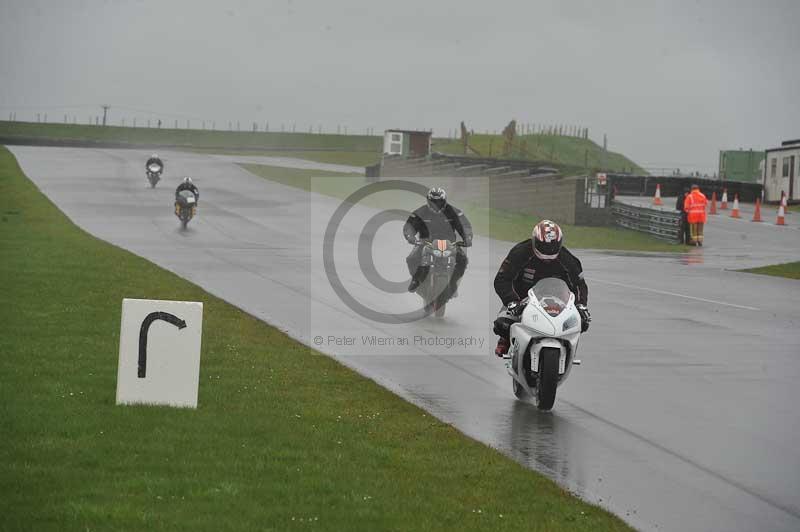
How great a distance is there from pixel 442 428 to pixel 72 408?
297 centimetres

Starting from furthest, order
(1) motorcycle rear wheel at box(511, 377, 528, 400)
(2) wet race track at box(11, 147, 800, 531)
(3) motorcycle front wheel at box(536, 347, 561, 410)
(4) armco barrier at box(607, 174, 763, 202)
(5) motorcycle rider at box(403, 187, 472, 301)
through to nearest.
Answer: (4) armco barrier at box(607, 174, 763, 202) < (5) motorcycle rider at box(403, 187, 472, 301) < (1) motorcycle rear wheel at box(511, 377, 528, 400) < (3) motorcycle front wheel at box(536, 347, 561, 410) < (2) wet race track at box(11, 147, 800, 531)

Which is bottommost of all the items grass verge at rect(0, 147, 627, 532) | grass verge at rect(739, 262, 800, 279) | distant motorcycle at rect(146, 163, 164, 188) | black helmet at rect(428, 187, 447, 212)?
grass verge at rect(0, 147, 627, 532)

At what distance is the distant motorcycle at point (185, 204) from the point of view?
39469 mm

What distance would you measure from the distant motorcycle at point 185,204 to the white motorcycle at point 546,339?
28561 mm

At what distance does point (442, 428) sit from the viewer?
1052 cm

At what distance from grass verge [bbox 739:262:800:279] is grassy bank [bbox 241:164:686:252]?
234 inches

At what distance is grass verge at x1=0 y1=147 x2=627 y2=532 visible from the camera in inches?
287

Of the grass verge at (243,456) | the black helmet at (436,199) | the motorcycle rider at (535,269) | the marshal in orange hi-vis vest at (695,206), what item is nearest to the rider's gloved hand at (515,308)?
the motorcycle rider at (535,269)

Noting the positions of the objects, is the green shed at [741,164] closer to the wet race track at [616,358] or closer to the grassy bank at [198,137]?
the grassy bank at [198,137]

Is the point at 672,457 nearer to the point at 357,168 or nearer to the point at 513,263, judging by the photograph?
the point at 513,263

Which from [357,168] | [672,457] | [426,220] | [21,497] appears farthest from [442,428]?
[357,168]

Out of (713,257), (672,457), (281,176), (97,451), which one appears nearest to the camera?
(97,451)

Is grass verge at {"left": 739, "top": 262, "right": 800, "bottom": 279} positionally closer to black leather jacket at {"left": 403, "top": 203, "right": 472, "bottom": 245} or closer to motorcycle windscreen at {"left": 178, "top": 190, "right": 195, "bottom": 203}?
black leather jacket at {"left": 403, "top": 203, "right": 472, "bottom": 245}

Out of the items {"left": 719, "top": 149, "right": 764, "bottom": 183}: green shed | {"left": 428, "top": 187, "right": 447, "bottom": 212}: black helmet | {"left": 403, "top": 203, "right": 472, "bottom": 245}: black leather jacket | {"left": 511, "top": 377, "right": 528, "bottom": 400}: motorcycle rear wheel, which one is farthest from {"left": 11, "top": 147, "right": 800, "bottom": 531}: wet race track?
{"left": 719, "top": 149, "right": 764, "bottom": 183}: green shed
